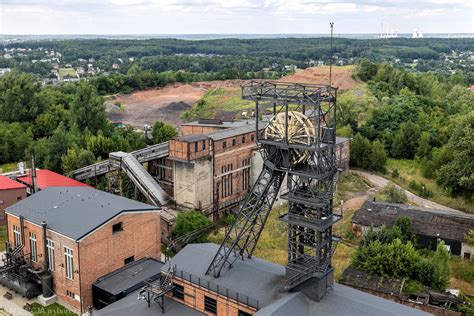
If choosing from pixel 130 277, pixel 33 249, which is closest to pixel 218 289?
pixel 130 277

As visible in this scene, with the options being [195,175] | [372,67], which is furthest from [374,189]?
[372,67]

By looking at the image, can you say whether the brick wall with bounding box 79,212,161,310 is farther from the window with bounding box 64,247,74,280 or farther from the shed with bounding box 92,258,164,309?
the window with bounding box 64,247,74,280

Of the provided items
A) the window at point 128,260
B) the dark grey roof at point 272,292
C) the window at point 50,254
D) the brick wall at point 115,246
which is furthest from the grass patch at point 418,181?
the window at point 50,254

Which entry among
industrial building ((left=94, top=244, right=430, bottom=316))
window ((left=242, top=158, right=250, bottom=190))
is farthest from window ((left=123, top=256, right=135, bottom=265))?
window ((left=242, top=158, right=250, bottom=190))

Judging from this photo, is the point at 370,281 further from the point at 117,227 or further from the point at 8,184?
the point at 8,184

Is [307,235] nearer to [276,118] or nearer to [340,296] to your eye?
[340,296]

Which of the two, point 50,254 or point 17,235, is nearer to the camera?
point 50,254
